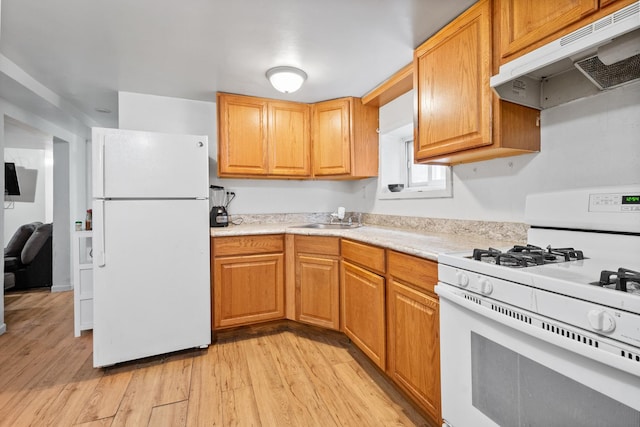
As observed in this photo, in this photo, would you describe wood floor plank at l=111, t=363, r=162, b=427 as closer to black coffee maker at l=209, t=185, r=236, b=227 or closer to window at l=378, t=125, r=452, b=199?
black coffee maker at l=209, t=185, r=236, b=227

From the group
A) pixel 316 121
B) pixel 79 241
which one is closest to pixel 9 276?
pixel 79 241

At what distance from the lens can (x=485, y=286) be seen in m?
1.01

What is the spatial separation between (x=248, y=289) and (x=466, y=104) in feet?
6.39

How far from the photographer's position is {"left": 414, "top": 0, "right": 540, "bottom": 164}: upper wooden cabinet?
142 cm

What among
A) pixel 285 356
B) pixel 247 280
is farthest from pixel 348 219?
pixel 285 356

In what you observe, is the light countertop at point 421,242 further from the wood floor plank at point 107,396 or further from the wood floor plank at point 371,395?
the wood floor plank at point 107,396

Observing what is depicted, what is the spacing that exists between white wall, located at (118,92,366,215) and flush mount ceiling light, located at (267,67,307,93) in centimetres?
99

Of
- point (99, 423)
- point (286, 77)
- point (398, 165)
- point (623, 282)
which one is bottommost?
point (99, 423)

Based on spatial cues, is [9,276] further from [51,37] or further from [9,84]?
[51,37]

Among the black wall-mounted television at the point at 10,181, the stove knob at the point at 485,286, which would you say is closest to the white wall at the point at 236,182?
the stove knob at the point at 485,286

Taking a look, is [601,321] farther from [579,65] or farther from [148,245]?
[148,245]

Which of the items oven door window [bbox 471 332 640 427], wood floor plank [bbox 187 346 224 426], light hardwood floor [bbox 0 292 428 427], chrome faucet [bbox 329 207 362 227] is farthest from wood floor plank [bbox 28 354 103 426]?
chrome faucet [bbox 329 207 362 227]

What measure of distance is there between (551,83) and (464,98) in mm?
372

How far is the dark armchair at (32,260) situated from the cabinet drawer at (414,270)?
4.49m
